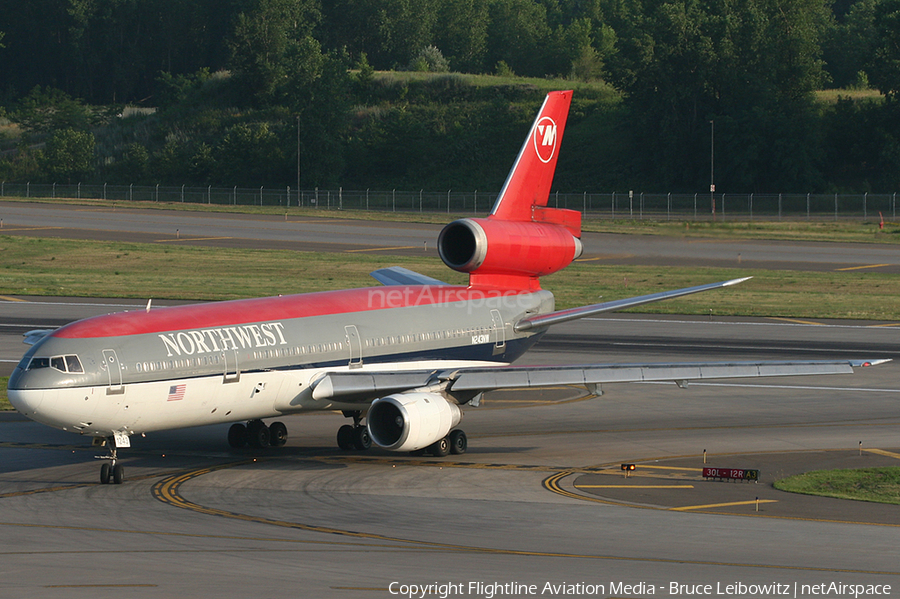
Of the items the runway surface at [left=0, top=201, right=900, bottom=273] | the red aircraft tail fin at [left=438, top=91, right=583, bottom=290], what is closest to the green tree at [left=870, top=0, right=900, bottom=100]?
the runway surface at [left=0, top=201, right=900, bottom=273]

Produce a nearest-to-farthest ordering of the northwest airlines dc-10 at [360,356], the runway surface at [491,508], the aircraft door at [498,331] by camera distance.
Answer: the runway surface at [491,508], the northwest airlines dc-10 at [360,356], the aircraft door at [498,331]

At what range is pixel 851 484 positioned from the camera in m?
29.7

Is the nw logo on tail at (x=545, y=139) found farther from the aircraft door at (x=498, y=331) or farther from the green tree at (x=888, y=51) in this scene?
the green tree at (x=888, y=51)

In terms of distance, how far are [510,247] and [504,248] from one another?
0.89 feet

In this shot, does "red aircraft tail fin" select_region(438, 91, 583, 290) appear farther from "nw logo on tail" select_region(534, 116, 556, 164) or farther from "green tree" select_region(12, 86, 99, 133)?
"green tree" select_region(12, 86, 99, 133)

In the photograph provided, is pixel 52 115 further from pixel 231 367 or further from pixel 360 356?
pixel 231 367

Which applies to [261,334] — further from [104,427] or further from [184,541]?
[184,541]

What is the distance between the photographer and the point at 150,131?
188 metres

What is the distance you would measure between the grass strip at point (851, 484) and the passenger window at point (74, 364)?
18518 mm

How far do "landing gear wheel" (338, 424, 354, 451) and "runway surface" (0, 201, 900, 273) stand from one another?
51.7 meters

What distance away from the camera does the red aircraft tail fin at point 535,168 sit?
40125 mm

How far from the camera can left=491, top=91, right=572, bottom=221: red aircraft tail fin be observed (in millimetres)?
40125

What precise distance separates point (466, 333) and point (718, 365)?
9.10 metres

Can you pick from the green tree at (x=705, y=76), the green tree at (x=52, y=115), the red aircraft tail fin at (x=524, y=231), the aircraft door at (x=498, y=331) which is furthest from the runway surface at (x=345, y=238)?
→ the green tree at (x=52, y=115)
